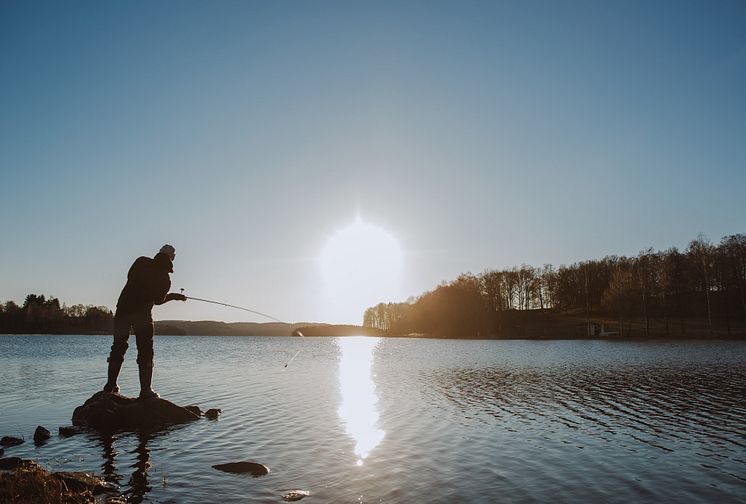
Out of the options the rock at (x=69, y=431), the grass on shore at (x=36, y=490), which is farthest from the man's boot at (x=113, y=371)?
the grass on shore at (x=36, y=490)

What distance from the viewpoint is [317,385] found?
33875 millimetres

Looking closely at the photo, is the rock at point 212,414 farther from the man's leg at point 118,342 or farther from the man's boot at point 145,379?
the man's leg at point 118,342

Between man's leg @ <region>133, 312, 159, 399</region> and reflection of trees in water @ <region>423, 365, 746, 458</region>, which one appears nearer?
reflection of trees in water @ <region>423, 365, 746, 458</region>

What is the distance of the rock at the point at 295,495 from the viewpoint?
10656 millimetres

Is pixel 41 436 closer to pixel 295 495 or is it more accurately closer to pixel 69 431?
pixel 69 431

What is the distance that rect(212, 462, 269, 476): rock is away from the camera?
12.6 meters

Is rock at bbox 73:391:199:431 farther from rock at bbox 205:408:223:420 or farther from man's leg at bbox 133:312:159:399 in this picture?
rock at bbox 205:408:223:420

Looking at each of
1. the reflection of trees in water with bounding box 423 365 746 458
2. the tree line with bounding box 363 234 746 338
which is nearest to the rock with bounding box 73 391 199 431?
the reflection of trees in water with bounding box 423 365 746 458

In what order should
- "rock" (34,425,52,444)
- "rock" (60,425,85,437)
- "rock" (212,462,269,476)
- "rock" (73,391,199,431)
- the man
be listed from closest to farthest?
"rock" (212,462,269,476) < "rock" (34,425,52,444) < "rock" (60,425,85,437) < "rock" (73,391,199,431) < the man

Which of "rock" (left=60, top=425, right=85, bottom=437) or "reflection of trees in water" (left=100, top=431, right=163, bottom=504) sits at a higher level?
"rock" (left=60, top=425, right=85, bottom=437)

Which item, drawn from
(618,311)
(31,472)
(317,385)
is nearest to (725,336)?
(618,311)

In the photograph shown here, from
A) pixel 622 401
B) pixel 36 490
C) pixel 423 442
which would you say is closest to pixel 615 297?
pixel 622 401

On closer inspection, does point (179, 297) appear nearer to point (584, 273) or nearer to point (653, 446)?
point (653, 446)

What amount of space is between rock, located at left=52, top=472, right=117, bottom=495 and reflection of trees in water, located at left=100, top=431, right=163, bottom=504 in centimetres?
43
